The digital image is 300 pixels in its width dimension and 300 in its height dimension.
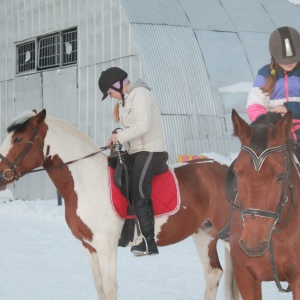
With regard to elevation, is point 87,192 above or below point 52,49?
below

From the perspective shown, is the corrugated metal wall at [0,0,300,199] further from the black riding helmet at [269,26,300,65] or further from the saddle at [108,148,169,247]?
the black riding helmet at [269,26,300,65]

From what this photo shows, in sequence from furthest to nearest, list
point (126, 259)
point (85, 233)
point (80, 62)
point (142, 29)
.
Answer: point (80, 62), point (142, 29), point (126, 259), point (85, 233)

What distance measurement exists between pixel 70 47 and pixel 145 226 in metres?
12.0

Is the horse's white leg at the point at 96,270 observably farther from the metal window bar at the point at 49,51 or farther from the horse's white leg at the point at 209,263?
the metal window bar at the point at 49,51

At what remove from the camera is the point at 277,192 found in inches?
145

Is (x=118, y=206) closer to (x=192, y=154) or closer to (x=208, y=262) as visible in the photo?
(x=208, y=262)

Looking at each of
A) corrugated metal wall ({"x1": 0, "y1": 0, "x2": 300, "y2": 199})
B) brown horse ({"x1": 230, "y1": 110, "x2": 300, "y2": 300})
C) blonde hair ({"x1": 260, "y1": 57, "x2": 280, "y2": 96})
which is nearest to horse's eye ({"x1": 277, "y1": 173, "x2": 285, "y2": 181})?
brown horse ({"x1": 230, "y1": 110, "x2": 300, "y2": 300})

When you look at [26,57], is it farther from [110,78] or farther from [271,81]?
[271,81]

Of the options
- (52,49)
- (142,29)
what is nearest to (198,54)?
(142,29)

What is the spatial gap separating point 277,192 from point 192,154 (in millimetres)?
11621

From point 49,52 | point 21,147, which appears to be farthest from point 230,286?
point 49,52

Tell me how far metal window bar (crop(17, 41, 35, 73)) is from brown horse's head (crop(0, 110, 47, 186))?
12966 mm

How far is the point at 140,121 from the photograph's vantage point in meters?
6.11

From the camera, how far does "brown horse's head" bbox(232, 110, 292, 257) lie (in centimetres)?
360
